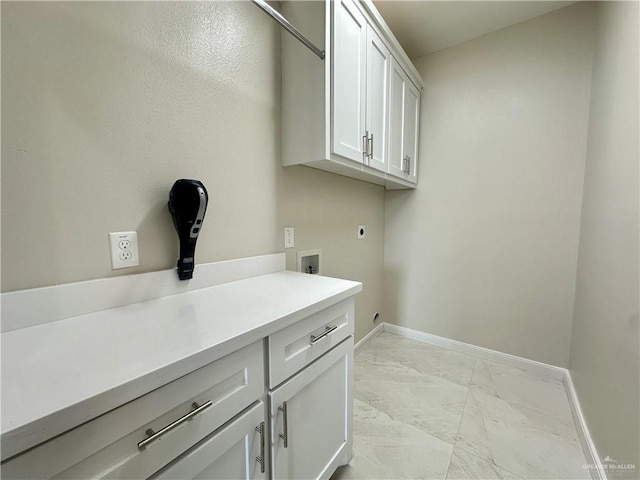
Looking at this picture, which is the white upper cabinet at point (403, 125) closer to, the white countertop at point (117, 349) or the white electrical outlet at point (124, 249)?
the white countertop at point (117, 349)

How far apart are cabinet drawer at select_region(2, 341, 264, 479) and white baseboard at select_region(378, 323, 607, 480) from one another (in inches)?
61.9

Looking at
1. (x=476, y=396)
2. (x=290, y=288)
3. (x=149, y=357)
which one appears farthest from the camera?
(x=476, y=396)

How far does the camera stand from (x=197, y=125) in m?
1.01

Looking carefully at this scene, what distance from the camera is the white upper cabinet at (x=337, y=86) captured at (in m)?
1.17

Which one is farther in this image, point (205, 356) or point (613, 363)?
point (613, 363)

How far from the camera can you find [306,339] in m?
0.85

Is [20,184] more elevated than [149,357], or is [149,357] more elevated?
[20,184]

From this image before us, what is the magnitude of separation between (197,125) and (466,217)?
2.03 meters

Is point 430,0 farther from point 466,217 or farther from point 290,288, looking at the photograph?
point 290,288

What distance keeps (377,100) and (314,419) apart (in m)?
1.64

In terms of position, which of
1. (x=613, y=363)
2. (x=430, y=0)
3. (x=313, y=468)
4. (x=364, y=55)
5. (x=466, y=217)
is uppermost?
(x=430, y=0)

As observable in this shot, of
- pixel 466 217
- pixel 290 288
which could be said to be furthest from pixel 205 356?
pixel 466 217

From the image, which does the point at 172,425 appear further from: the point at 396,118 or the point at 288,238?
the point at 396,118

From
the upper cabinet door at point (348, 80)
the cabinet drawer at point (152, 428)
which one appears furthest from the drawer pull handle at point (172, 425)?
the upper cabinet door at point (348, 80)
